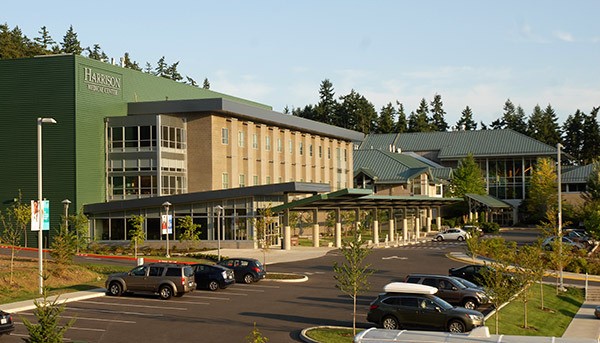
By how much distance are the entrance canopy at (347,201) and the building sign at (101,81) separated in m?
21.7

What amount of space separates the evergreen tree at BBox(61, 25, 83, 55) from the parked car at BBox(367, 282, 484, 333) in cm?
13034

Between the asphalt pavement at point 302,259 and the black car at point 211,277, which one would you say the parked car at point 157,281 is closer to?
the asphalt pavement at point 302,259

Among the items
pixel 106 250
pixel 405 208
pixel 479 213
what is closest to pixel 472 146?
pixel 479 213

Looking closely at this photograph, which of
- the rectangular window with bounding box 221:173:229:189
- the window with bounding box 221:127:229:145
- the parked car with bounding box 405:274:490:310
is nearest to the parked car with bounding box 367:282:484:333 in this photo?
the parked car with bounding box 405:274:490:310

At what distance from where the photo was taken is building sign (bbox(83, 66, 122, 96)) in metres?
71.9

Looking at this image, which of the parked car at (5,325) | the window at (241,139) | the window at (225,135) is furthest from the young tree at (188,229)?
the parked car at (5,325)

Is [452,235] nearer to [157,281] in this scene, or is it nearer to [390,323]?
[157,281]

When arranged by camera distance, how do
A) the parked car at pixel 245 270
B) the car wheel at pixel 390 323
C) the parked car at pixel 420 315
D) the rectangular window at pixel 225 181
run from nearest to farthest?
the parked car at pixel 420 315, the car wheel at pixel 390 323, the parked car at pixel 245 270, the rectangular window at pixel 225 181

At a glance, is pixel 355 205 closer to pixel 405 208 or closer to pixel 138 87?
pixel 405 208

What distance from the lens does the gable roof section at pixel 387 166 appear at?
109 m

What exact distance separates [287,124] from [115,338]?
215 feet

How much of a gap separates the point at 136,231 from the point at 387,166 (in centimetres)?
5866

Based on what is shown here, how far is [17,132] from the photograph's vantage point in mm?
71938

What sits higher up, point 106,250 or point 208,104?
point 208,104
